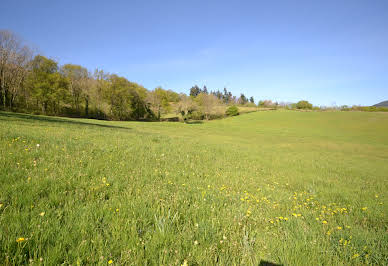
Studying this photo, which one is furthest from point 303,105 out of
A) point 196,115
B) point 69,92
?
point 69,92

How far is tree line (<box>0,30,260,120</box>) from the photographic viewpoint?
4231 centimetres

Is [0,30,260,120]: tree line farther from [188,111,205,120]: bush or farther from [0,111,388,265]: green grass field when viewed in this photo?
[0,111,388,265]: green grass field

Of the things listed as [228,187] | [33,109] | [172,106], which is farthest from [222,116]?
[228,187]

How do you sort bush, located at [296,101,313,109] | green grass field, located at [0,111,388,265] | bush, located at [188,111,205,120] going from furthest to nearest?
bush, located at [296,101,313,109] → bush, located at [188,111,205,120] → green grass field, located at [0,111,388,265]

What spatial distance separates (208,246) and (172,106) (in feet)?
256

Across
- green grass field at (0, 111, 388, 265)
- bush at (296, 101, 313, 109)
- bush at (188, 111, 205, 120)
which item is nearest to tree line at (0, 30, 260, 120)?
bush at (188, 111, 205, 120)

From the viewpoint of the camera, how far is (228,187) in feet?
16.8

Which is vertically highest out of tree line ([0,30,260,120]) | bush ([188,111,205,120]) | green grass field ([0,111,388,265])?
tree line ([0,30,260,120])

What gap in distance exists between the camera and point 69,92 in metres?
53.1

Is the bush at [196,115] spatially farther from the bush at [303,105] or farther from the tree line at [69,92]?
the bush at [303,105]

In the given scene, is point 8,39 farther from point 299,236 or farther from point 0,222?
point 299,236

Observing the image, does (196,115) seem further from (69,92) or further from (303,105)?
(303,105)

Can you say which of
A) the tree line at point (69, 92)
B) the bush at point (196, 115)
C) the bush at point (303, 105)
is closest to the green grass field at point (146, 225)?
the tree line at point (69, 92)

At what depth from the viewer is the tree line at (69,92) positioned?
139 ft
